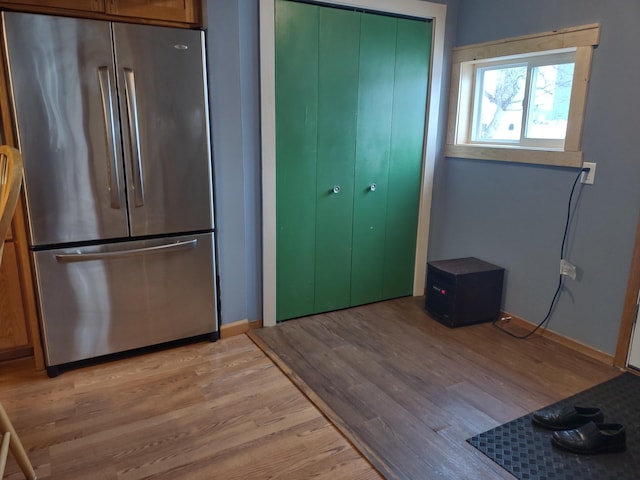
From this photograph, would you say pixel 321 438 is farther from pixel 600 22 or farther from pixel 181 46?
pixel 600 22

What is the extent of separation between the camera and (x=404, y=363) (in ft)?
8.50

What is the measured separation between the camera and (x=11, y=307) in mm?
2389

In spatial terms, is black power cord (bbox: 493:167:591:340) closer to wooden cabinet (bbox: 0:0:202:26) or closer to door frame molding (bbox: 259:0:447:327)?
door frame molding (bbox: 259:0:447:327)

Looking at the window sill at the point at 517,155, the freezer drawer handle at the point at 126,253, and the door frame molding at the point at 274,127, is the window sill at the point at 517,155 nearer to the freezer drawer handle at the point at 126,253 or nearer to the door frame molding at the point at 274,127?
the door frame molding at the point at 274,127

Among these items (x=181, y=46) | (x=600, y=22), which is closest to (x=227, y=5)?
(x=181, y=46)

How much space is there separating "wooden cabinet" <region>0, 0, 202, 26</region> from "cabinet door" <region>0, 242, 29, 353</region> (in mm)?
1119

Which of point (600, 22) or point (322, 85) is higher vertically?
point (600, 22)

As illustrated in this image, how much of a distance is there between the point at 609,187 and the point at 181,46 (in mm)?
2352

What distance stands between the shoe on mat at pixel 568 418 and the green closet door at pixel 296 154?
5.19 feet

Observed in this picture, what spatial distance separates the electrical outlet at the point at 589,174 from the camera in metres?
2.56

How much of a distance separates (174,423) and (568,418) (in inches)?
67.4

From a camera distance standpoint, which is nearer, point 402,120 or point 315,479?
point 315,479

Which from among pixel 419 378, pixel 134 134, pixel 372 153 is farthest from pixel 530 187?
pixel 134 134

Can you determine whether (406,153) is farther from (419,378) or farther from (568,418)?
(568,418)
